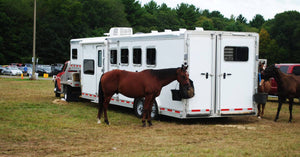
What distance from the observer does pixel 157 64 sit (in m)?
12.5

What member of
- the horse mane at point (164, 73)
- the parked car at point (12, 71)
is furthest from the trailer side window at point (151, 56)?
the parked car at point (12, 71)

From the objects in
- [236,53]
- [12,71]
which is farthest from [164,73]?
[12,71]

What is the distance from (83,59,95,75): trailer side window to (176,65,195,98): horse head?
588 centimetres

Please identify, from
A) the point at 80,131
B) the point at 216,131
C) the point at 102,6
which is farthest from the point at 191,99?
the point at 102,6

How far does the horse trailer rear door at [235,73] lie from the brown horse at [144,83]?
1.27 m

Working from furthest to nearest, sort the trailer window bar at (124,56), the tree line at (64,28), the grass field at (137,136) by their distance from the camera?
1. the tree line at (64,28)
2. the trailer window bar at (124,56)
3. the grass field at (137,136)

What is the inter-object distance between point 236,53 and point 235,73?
23.8 inches

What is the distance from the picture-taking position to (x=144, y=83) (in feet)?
38.4

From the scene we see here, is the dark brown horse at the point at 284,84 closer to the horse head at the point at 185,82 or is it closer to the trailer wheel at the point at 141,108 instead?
the horse head at the point at 185,82

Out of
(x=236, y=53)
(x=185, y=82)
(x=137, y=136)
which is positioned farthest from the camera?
(x=236, y=53)

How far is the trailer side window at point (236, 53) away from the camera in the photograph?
39.3 ft

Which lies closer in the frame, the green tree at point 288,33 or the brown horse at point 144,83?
the brown horse at point 144,83

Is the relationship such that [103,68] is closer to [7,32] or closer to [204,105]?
[204,105]

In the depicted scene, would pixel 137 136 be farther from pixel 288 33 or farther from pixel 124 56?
pixel 288 33
